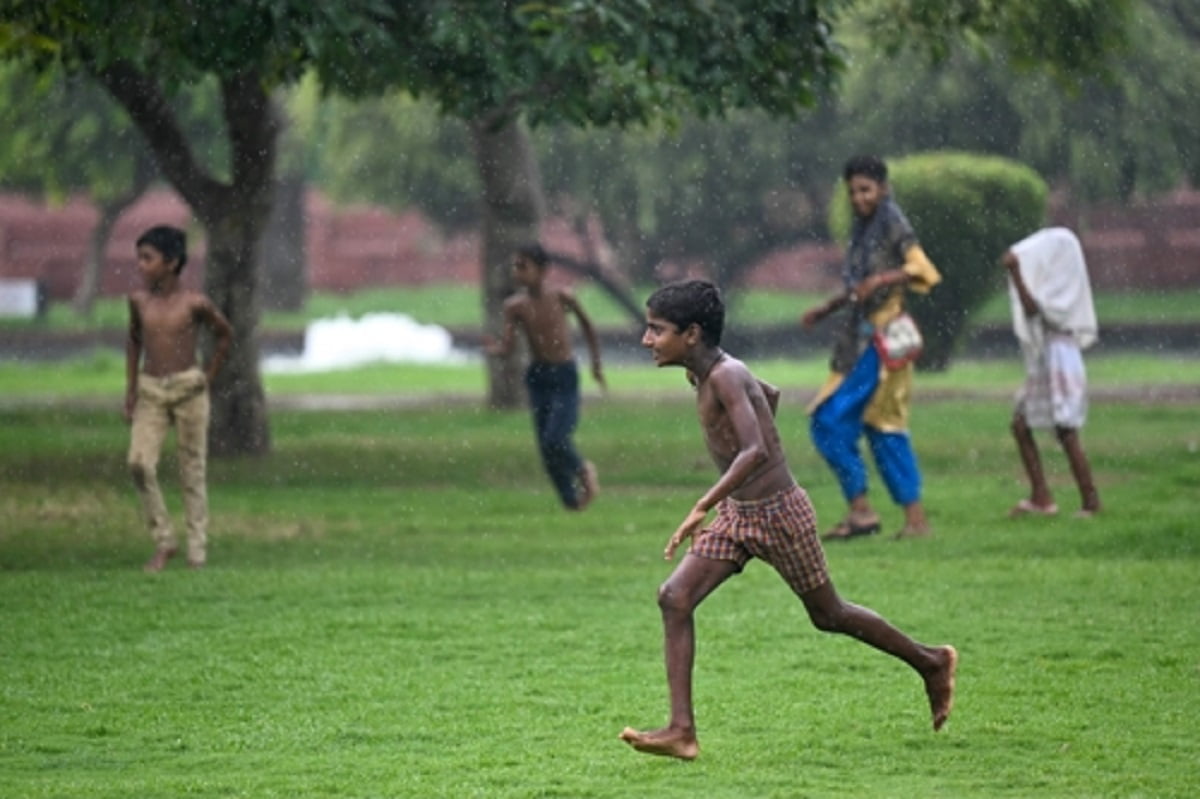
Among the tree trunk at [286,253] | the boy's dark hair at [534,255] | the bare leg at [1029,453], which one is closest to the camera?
the bare leg at [1029,453]

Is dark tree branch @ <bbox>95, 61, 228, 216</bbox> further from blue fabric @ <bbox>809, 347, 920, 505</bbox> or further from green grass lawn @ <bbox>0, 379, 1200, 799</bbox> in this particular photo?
blue fabric @ <bbox>809, 347, 920, 505</bbox>

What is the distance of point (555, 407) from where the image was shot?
44.0 ft

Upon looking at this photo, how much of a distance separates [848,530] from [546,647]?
3.42 metres

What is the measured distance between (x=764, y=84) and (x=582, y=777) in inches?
294

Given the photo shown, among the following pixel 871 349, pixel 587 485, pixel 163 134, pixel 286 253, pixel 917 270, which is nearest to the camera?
pixel 917 270

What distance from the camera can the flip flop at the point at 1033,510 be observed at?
12.8 metres

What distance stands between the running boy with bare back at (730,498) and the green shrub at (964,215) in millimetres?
18160

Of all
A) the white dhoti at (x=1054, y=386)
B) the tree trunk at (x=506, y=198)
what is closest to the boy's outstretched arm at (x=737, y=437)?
the white dhoti at (x=1054, y=386)

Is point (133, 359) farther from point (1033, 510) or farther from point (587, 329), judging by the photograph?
point (1033, 510)

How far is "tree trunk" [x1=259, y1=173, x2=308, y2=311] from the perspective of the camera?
42.2 metres

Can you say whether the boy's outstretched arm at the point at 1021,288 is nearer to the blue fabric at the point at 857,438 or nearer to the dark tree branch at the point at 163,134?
the blue fabric at the point at 857,438

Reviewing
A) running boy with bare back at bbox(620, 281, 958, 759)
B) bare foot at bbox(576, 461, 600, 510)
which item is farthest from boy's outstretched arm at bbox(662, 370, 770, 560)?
bare foot at bbox(576, 461, 600, 510)

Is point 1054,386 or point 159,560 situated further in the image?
point 1054,386

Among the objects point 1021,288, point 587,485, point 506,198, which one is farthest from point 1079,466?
point 506,198
